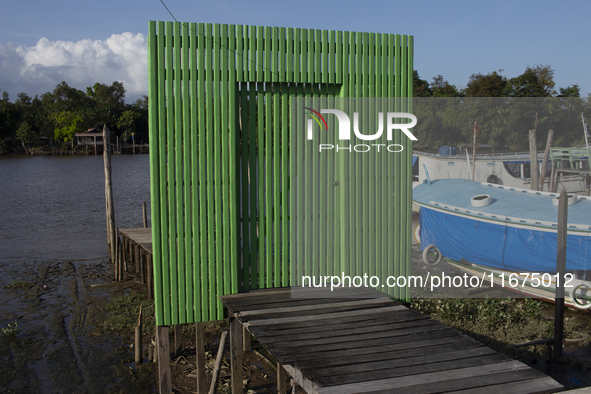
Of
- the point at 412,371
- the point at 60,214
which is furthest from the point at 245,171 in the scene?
the point at 60,214

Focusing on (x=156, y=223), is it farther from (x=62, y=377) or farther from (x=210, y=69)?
(x=62, y=377)

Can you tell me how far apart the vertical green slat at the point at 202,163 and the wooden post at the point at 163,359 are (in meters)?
0.62

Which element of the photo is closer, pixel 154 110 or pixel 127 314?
pixel 154 110

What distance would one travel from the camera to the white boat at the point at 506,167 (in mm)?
13758

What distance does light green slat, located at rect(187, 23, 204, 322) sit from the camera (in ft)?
18.1

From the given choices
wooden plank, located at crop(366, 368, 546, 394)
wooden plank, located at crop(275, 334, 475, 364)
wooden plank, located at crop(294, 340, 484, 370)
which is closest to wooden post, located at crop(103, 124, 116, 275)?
wooden plank, located at crop(275, 334, 475, 364)

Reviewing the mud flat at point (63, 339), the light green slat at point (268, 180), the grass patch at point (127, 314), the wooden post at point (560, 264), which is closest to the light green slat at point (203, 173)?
the light green slat at point (268, 180)

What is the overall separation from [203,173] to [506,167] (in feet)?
46.5

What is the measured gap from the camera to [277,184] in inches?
235

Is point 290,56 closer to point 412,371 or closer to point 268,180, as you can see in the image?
point 268,180

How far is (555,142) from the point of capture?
963 inches

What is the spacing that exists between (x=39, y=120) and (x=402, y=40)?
304 ft

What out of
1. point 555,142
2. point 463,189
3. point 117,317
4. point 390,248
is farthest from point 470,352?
point 555,142

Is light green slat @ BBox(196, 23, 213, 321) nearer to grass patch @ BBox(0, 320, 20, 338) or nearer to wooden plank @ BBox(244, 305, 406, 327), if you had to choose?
wooden plank @ BBox(244, 305, 406, 327)
